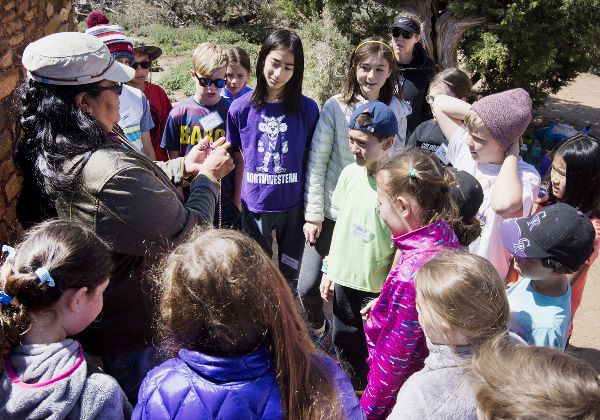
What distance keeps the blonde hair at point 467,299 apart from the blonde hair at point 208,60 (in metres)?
2.47

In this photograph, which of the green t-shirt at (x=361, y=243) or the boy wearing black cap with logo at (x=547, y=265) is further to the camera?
the green t-shirt at (x=361, y=243)

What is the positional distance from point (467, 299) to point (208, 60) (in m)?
2.71

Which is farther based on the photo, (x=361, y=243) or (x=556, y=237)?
(x=361, y=243)

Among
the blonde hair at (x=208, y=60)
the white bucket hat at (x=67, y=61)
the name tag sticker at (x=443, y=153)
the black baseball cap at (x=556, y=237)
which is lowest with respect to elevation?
the name tag sticker at (x=443, y=153)

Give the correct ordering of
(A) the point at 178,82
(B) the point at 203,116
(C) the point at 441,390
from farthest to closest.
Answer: (A) the point at 178,82
(B) the point at 203,116
(C) the point at 441,390

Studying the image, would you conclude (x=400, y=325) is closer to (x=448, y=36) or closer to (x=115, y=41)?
(x=115, y=41)

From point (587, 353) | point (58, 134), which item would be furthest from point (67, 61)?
point (587, 353)

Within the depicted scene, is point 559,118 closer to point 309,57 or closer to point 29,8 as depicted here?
point 309,57

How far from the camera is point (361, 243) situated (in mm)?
2658

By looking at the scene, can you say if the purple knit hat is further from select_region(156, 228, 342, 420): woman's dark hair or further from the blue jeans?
the blue jeans

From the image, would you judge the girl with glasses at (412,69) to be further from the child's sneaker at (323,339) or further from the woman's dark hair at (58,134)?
the woman's dark hair at (58,134)

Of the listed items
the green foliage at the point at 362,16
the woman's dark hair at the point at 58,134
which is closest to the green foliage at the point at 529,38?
the green foliage at the point at 362,16

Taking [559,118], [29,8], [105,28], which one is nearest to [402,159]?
[29,8]

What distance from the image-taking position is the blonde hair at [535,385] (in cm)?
120
